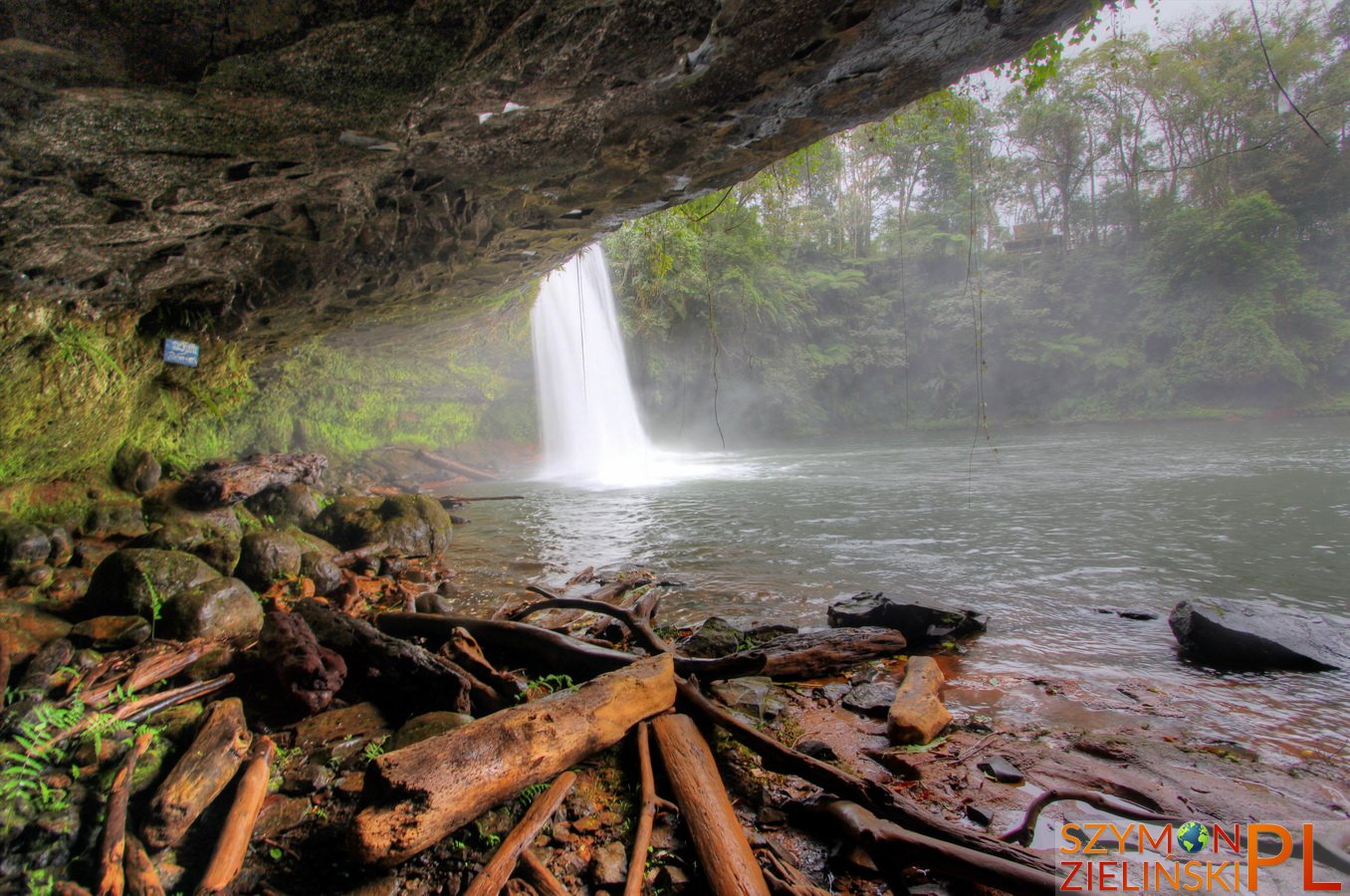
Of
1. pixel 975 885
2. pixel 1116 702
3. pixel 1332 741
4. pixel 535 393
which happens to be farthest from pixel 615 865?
pixel 535 393

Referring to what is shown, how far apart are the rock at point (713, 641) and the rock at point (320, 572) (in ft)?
11.6

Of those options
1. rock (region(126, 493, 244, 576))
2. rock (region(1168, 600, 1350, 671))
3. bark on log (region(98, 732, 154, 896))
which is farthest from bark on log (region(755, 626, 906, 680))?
rock (region(126, 493, 244, 576))

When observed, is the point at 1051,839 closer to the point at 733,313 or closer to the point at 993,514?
the point at 993,514

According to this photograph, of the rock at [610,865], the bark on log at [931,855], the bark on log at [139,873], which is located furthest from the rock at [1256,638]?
the bark on log at [139,873]

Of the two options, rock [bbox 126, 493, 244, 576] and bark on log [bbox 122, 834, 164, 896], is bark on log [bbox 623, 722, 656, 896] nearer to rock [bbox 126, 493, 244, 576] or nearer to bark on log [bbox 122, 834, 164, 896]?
bark on log [bbox 122, 834, 164, 896]

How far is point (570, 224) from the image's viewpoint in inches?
228

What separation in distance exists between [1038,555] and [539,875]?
251 inches

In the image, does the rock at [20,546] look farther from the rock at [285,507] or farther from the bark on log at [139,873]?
the bark on log at [139,873]

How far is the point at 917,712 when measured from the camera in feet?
9.33

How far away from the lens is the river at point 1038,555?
130 inches

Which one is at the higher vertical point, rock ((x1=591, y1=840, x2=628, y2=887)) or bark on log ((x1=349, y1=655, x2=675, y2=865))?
bark on log ((x1=349, y1=655, x2=675, y2=865))

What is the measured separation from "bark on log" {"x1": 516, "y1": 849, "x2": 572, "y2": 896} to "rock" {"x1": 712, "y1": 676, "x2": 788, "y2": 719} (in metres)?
1.40

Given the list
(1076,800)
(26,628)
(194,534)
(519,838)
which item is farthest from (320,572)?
(1076,800)

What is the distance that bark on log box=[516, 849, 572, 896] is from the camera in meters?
1.81
